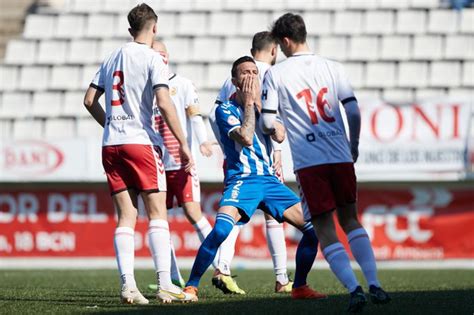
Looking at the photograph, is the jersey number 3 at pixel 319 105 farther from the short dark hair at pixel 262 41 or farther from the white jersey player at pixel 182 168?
the white jersey player at pixel 182 168

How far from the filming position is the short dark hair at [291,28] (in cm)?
694

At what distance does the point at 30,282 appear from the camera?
445 inches

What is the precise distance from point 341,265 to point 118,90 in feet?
6.92

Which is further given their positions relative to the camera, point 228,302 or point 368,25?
point 368,25

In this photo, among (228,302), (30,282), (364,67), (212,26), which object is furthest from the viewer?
(212,26)

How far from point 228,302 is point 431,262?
10.1 metres

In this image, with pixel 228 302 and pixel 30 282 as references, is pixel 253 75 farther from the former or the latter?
pixel 30 282

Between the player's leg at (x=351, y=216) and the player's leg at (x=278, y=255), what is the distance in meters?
2.11

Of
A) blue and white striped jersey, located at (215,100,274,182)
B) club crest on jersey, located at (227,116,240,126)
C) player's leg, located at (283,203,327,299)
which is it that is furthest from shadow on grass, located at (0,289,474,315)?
club crest on jersey, located at (227,116,240,126)

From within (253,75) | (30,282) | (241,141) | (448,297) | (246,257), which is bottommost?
(246,257)

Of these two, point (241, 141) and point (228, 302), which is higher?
point (241, 141)

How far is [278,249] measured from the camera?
9.03 metres

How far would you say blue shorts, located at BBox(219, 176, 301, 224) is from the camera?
7.82m

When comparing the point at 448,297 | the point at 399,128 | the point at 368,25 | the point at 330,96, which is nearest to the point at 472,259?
the point at 399,128
